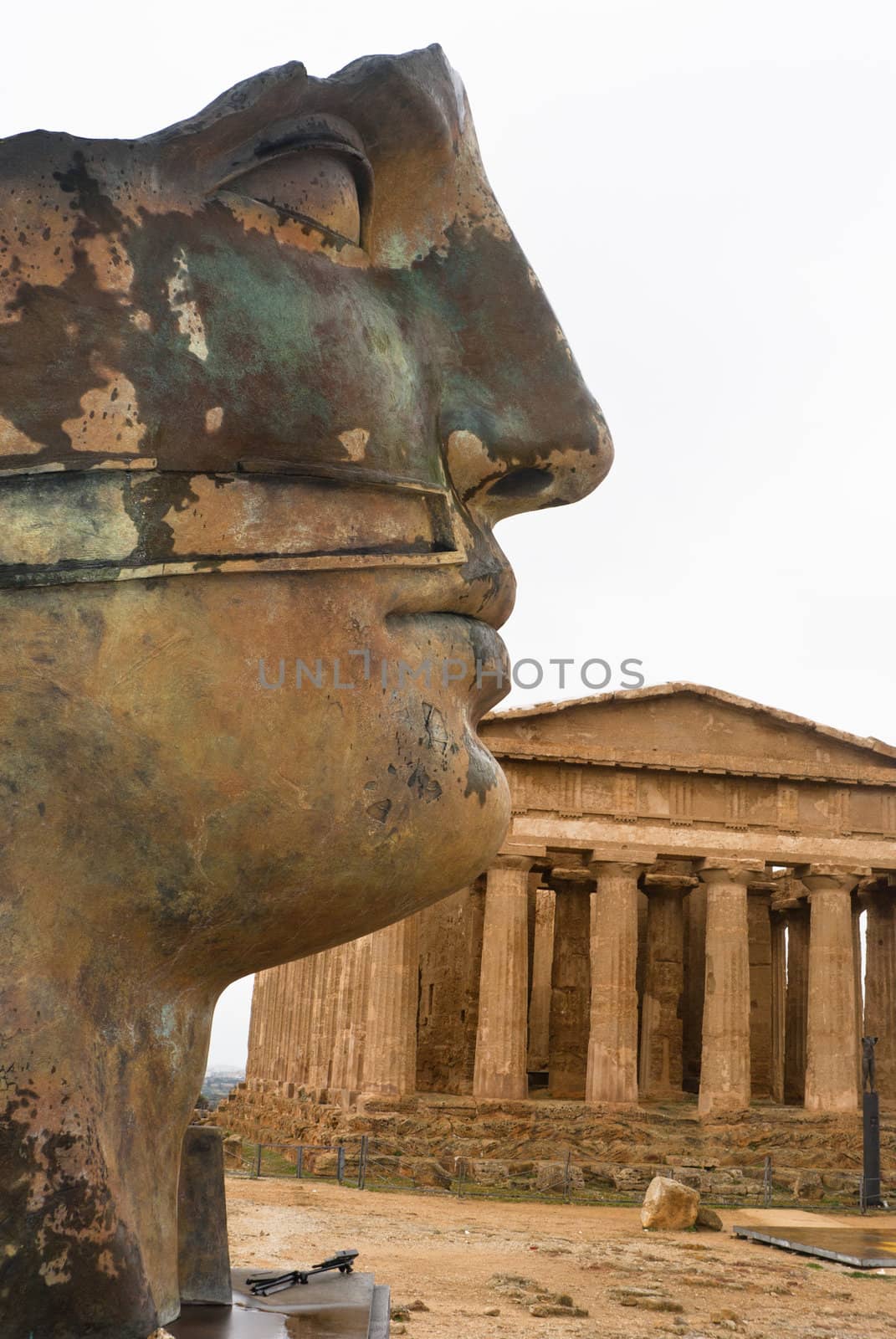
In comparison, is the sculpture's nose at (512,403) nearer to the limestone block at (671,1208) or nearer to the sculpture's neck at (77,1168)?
the sculpture's neck at (77,1168)

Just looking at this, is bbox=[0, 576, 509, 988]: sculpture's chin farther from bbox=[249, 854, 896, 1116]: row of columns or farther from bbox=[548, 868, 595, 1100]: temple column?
bbox=[548, 868, 595, 1100]: temple column

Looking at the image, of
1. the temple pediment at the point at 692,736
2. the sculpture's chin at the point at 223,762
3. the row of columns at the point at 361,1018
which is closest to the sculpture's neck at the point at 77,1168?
the sculpture's chin at the point at 223,762

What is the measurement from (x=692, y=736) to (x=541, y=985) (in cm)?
1128

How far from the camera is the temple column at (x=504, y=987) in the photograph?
25859 mm

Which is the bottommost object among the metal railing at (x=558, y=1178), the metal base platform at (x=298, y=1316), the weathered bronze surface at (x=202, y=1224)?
the metal railing at (x=558, y=1178)

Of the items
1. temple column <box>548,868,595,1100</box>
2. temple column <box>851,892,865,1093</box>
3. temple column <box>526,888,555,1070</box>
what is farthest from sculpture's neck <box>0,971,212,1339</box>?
temple column <box>526,888,555,1070</box>

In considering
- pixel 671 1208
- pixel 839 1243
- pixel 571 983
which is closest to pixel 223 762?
pixel 839 1243

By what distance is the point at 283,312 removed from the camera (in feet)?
7.96

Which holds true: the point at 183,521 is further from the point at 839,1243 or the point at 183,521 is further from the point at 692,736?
the point at 692,736

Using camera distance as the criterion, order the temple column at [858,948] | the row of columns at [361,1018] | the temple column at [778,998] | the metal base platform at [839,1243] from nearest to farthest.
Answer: the metal base platform at [839,1243], the row of columns at [361,1018], the temple column at [858,948], the temple column at [778,998]

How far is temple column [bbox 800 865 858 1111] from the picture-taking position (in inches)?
1043

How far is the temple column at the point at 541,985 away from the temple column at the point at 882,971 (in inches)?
321

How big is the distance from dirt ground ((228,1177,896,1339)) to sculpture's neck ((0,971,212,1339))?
7.43 m

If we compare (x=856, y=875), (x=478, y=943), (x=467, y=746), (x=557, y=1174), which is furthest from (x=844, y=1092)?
(x=467, y=746)
